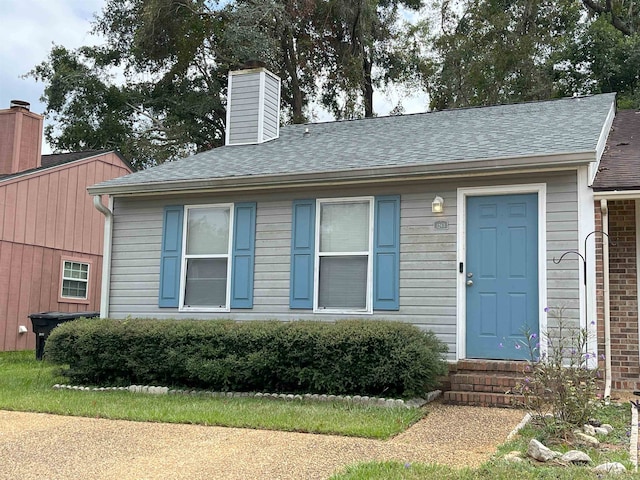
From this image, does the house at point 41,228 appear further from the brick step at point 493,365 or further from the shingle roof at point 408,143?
the brick step at point 493,365

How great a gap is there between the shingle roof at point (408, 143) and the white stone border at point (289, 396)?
107 inches

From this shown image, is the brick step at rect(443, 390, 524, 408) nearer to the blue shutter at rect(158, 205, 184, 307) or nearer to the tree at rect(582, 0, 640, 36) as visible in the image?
the blue shutter at rect(158, 205, 184, 307)

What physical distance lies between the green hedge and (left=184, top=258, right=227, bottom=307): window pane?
90 centimetres

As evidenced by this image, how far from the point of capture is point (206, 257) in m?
9.33

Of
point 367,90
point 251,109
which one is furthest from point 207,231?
point 367,90

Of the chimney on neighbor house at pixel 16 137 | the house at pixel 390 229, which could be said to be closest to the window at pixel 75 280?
the chimney on neighbor house at pixel 16 137

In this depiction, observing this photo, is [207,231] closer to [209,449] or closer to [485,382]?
[485,382]

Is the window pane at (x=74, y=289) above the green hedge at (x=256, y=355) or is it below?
above

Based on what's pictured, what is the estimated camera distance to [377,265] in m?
8.35

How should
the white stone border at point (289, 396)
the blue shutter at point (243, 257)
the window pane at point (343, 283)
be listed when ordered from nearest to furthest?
the white stone border at point (289, 396), the window pane at point (343, 283), the blue shutter at point (243, 257)

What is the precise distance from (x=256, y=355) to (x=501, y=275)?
2.94 m

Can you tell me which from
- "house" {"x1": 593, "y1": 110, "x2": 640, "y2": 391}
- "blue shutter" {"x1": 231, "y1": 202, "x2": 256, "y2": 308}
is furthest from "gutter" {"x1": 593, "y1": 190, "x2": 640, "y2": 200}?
"blue shutter" {"x1": 231, "y1": 202, "x2": 256, "y2": 308}

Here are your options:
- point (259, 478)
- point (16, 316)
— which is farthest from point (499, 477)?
point (16, 316)

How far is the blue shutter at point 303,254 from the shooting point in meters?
8.68
